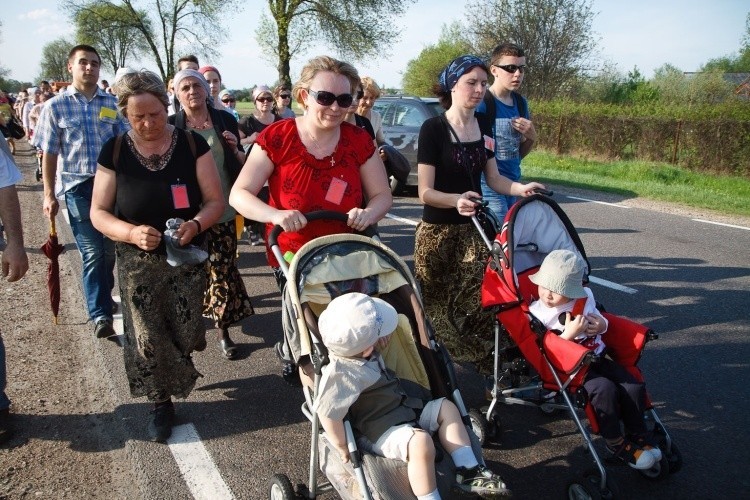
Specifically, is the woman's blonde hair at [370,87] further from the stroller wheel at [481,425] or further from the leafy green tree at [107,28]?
the leafy green tree at [107,28]

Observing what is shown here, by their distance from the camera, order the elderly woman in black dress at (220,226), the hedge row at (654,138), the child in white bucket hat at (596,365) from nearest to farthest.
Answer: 1. the child in white bucket hat at (596,365)
2. the elderly woman in black dress at (220,226)
3. the hedge row at (654,138)

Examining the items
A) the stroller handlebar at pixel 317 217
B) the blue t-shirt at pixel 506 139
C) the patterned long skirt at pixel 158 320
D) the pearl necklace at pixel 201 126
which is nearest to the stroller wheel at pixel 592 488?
the stroller handlebar at pixel 317 217

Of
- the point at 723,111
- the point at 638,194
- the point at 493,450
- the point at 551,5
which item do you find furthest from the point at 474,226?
the point at 551,5

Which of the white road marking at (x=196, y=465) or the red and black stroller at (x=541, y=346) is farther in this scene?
the white road marking at (x=196, y=465)

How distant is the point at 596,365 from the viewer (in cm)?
305

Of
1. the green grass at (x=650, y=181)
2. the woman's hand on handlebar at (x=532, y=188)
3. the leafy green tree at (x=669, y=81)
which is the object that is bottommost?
the green grass at (x=650, y=181)

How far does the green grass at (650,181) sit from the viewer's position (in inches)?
452

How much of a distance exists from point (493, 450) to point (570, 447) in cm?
46

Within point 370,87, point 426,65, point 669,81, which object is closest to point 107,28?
point 426,65

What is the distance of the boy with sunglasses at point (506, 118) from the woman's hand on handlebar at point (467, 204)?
804mm

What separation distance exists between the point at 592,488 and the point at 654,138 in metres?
15.4

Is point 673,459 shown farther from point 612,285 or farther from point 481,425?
point 612,285

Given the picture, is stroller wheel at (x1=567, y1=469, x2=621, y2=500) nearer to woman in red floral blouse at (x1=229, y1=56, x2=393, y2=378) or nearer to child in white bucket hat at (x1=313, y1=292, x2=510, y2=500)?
child in white bucket hat at (x1=313, y1=292, x2=510, y2=500)

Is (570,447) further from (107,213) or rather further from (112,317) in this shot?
(112,317)
